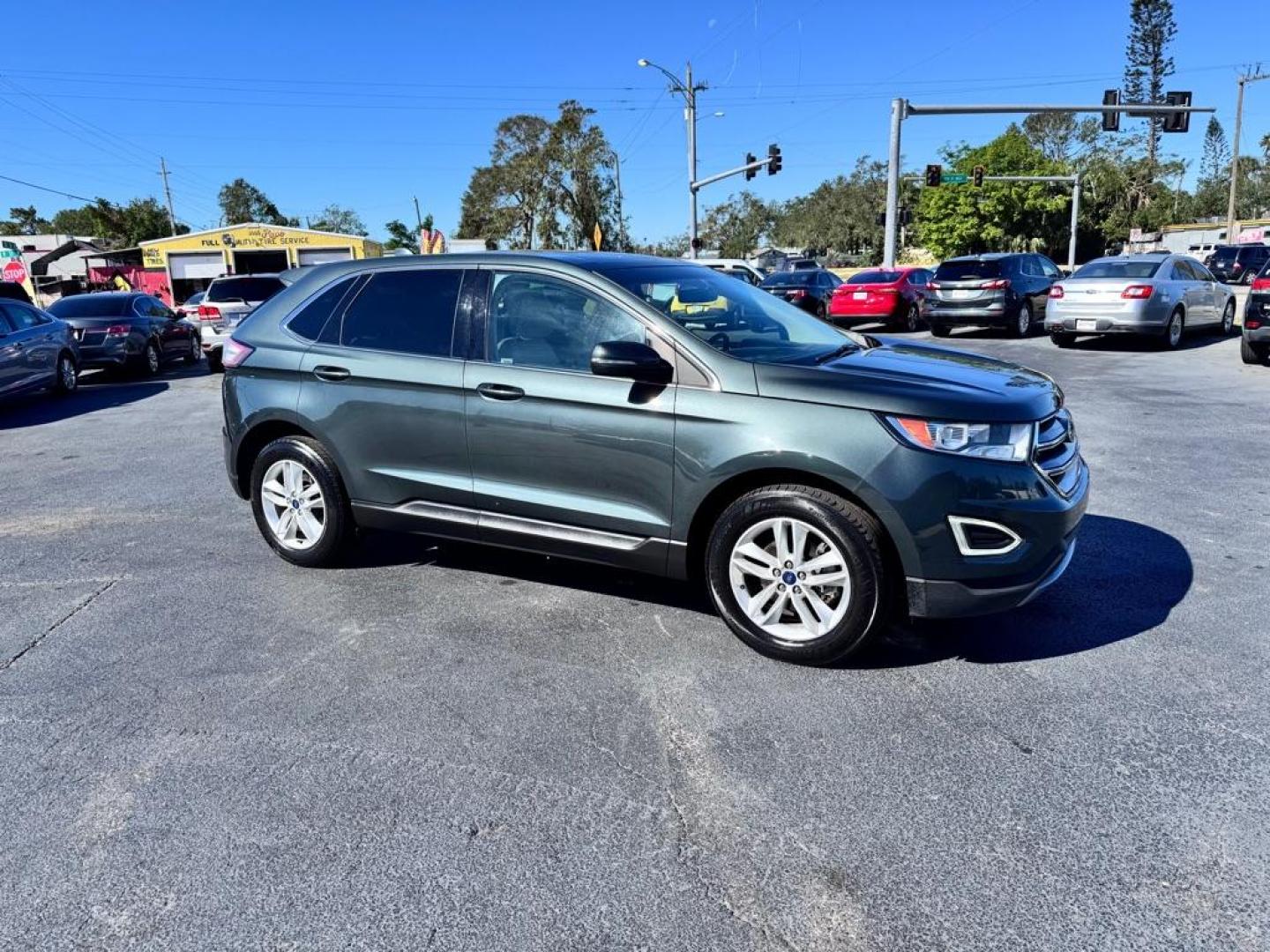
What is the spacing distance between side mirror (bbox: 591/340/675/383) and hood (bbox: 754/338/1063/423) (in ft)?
1.40

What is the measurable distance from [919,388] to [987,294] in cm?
1514

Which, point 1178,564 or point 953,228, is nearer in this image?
point 1178,564

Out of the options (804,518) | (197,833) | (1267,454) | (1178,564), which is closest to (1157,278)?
(1267,454)

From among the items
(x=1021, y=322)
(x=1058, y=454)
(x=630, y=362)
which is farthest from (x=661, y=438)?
(x=1021, y=322)

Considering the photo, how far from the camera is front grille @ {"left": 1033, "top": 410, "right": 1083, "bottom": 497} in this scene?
3.71 meters

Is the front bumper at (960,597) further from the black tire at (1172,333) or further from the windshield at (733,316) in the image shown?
the black tire at (1172,333)

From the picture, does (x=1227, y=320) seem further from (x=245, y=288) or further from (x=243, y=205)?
(x=243, y=205)

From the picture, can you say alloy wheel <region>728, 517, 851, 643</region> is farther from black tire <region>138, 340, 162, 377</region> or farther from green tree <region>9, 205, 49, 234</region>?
green tree <region>9, 205, 49, 234</region>

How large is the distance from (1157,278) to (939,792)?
14322 mm

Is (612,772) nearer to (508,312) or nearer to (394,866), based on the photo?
(394,866)

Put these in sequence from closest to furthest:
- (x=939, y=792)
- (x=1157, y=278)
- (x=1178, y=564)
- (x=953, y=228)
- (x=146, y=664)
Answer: (x=939, y=792)
(x=146, y=664)
(x=1178, y=564)
(x=1157, y=278)
(x=953, y=228)

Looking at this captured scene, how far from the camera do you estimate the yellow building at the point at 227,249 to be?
48.3 m

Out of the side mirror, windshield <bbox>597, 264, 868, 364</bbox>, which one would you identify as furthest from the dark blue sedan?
the side mirror

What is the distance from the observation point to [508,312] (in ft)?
14.7
